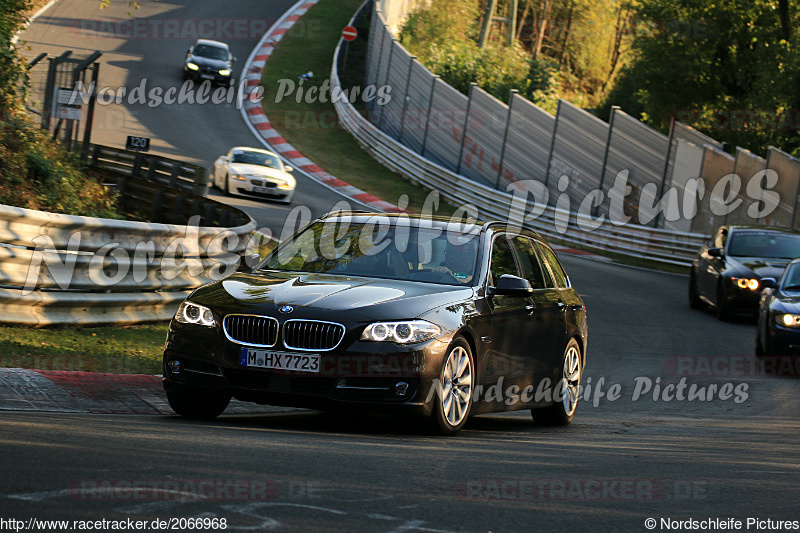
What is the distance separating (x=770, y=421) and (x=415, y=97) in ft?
103

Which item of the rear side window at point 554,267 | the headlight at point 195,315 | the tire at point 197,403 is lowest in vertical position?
the tire at point 197,403

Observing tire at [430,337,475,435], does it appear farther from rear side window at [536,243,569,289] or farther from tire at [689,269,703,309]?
tire at [689,269,703,309]

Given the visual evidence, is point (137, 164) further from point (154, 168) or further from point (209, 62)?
point (209, 62)

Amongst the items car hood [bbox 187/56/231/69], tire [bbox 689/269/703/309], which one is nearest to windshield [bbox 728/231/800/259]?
tire [bbox 689/269/703/309]

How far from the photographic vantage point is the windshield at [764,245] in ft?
65.1

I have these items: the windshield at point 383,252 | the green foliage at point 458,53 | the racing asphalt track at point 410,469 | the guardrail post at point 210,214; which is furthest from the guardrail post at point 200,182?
the green foliage at point 458,53

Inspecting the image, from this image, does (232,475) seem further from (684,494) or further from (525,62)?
(525,62)

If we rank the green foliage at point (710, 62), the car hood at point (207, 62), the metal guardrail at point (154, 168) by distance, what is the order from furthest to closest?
the car hood at point (207, 62) < the green foliage at point (710, 62) < the metal guardrail at point (154, 168)

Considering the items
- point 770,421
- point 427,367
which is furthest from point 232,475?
point 770,421

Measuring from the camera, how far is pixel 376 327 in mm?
7668

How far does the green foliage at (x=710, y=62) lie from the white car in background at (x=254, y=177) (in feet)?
43.8

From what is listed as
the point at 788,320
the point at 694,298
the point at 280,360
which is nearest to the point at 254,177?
the point at 694,298

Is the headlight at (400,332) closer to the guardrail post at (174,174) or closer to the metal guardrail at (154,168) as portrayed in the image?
the metal guardrail at (154,168)

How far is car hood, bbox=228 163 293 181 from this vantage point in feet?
94.8
